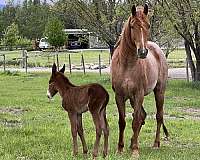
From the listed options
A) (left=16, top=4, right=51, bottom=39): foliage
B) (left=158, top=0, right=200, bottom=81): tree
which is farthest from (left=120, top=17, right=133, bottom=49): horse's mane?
(left=16, top=4, right=51, bottom=39): foliage

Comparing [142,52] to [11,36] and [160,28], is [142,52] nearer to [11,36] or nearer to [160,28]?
[160,28]

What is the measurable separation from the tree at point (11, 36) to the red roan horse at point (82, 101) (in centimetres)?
6068

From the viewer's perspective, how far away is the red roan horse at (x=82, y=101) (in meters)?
7.55

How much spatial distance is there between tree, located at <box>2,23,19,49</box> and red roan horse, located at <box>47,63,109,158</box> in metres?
60.7

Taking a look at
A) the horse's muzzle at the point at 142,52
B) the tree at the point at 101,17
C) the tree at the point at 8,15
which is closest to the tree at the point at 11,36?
the tree at the point at 8,15

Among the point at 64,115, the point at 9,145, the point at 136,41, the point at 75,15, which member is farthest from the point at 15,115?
the point at 75,15

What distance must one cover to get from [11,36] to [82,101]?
63.9 m

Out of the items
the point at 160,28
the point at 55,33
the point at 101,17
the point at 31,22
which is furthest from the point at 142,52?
the point at 31,22

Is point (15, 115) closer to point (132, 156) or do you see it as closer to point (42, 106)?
point (42, 106)

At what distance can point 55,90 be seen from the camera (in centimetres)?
825

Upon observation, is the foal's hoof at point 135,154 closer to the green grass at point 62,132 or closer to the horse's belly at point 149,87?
the green grass at point 62,132

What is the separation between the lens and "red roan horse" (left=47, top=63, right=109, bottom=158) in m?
7.55

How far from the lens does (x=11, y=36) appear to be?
7006cm

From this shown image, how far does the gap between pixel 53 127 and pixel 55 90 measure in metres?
2.94
